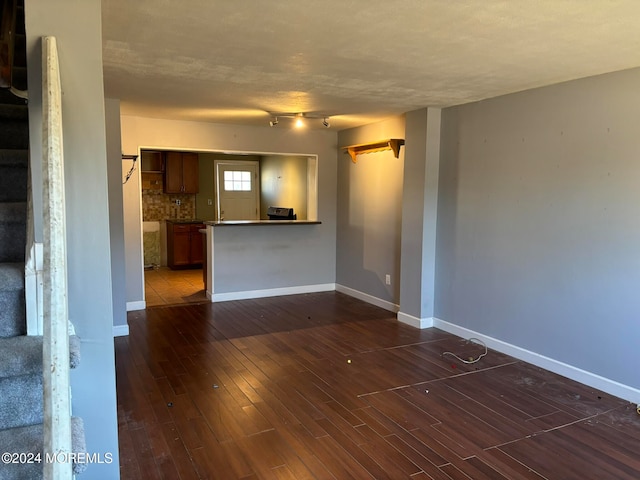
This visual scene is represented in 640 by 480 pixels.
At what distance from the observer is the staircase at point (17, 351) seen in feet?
4.29

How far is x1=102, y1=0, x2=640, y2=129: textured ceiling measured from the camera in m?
2.05

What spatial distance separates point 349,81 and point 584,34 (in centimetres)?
156

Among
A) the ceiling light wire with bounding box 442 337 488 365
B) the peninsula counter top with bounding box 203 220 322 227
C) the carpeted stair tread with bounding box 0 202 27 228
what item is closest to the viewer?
the carpeted stair tread with bounding box 0 202 27 228

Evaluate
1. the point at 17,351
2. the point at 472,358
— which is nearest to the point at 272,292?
the point at 472,358

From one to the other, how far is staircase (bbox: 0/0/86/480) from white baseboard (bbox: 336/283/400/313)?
400 centimetres

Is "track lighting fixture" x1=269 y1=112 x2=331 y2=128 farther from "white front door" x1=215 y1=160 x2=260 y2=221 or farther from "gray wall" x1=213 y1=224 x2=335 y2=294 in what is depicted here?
"white front door" x1=215 y1=160 x2=260 y2=221

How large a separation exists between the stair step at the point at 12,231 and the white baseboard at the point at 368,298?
13.1 ft

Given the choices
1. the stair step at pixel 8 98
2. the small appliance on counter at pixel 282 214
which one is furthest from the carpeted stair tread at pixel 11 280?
the small appliance on counter at pixel 282 214

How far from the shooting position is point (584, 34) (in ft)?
7.64

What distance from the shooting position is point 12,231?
6.60ft

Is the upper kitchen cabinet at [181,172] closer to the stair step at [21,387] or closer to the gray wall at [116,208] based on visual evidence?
the gray wall at [116,208]

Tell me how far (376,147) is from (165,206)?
15.2 ft

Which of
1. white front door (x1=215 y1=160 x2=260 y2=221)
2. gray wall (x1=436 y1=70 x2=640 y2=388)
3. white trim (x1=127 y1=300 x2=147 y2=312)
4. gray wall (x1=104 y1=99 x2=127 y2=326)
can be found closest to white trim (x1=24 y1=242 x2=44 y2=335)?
gray wall (x1=104 y1=99 x2=127 y2=326)

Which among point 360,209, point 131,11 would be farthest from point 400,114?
point 131,11
